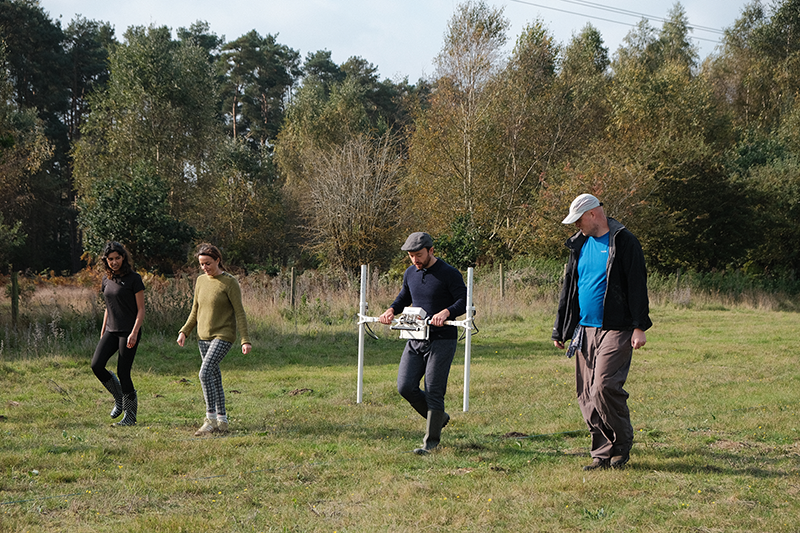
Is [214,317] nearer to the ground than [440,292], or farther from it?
nearer to the ground

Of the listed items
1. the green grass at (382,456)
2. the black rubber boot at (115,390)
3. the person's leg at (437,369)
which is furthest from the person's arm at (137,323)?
the person's leg at (437,369)

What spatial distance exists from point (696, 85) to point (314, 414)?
37074mm

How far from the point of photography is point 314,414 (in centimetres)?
878

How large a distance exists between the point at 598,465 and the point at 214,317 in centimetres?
403

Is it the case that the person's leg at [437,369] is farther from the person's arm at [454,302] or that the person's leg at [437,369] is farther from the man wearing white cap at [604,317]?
the man wearing white cap at [604,317]

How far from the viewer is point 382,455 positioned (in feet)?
21.5

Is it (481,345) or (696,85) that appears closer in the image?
(481,345)

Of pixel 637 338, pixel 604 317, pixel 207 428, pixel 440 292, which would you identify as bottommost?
pixel 207 428

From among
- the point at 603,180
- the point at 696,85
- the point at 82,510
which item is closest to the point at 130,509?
the point at 82,510

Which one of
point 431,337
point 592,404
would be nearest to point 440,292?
point 431,337

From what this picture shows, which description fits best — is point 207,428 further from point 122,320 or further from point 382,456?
point 382,456

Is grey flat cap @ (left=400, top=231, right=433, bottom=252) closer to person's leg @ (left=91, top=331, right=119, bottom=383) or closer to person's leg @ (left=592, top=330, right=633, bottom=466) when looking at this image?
person's leg @ (left=592, top=330, right=633, bottom=466)

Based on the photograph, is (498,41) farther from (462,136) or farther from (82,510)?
(82,510)

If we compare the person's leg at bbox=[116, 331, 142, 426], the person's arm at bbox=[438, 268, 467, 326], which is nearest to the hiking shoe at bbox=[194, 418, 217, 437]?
the person's leg at bbox=[116, 331, 142, 426]
